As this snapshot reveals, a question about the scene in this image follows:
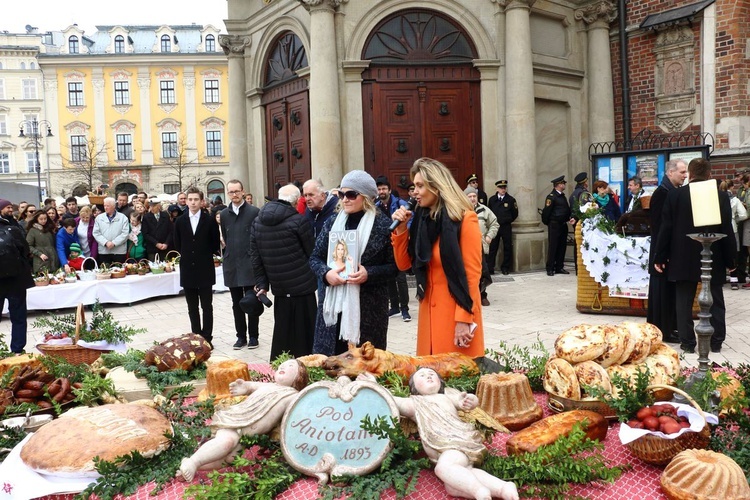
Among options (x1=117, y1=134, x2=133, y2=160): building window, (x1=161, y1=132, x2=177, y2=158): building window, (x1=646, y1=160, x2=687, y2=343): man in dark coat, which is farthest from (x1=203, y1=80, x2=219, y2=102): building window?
(x1=646, y1=160, x2=687, y2=343): man in dark coat

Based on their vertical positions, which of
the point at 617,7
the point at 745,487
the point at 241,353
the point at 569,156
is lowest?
the point at 241,353

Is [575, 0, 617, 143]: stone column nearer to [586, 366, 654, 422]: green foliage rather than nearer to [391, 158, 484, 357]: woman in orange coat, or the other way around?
[391, 158, 484, 357]: woman in orange coat

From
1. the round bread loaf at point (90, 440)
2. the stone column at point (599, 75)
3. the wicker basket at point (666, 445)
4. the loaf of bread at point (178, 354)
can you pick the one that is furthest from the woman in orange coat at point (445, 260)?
the stone column at point (599, 75)

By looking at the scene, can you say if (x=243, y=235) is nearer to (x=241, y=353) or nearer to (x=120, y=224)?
(x=241, y=353)

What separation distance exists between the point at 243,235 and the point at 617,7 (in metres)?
11.6

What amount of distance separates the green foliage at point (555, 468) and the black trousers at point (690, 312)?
16.6ft

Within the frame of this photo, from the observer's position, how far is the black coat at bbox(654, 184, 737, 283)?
271 inches

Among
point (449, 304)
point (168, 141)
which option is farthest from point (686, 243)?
point (168, 141)

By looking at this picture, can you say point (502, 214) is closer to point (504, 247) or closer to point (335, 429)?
point (504, 247)

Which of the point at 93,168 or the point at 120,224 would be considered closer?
the point at 120,224

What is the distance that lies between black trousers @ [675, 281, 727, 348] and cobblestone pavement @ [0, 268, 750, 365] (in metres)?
0.22

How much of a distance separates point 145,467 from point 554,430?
5.38ft

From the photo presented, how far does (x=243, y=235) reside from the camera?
8234 millimetres

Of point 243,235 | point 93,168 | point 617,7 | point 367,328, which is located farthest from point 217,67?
point 367,328
